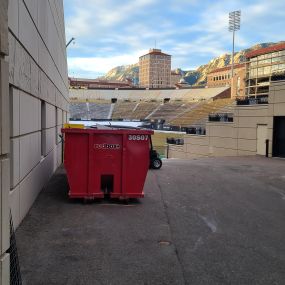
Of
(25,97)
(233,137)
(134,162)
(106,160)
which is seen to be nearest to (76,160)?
(106,160)

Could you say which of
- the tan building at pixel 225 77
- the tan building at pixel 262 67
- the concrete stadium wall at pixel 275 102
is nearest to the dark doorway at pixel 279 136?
the concrete stadium wall at pixel 275 102

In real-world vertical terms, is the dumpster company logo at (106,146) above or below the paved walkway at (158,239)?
above

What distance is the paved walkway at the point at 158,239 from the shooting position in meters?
5.21

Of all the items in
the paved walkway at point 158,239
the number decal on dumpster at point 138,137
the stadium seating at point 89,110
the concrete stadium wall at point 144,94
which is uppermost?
the concrete stadium wall at point 144,94

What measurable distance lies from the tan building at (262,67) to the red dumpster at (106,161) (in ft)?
250

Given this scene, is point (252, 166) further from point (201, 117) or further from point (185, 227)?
point (201, 117)

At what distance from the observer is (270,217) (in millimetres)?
8820

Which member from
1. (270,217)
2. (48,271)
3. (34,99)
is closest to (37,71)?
(34,99)

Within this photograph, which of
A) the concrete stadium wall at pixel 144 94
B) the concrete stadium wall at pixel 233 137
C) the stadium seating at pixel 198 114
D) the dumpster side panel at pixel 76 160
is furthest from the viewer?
the concrete stadium wall at pixel 144 94

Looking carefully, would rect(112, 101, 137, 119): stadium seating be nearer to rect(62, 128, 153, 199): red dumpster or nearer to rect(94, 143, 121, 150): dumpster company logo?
rect(62, 128, 153, 199): red dumpster

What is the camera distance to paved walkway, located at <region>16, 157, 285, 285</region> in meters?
5.21

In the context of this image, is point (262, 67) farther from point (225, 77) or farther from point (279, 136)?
point (279, 136)

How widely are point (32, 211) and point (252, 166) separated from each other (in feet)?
42.2

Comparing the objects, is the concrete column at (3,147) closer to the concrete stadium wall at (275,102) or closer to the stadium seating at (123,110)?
the concrete stadium wall at (275,102)
